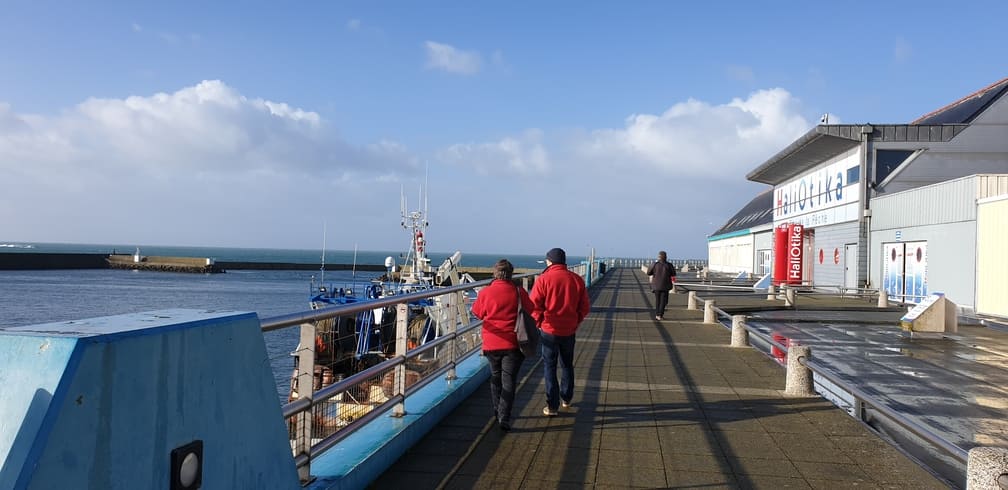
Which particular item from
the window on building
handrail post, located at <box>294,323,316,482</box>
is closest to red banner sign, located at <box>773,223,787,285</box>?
the window on building

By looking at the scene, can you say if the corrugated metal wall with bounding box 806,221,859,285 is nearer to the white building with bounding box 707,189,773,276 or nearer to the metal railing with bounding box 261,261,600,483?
the white building with bounding box 707,189,773,276

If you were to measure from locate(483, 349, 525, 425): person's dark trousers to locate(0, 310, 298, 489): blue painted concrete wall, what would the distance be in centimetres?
323

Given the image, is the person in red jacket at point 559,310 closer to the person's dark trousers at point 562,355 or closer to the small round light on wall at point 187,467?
the person's dark trousers at point 562,355

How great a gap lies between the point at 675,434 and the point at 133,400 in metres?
4.93

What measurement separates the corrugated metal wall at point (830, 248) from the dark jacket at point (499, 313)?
28.3 meters

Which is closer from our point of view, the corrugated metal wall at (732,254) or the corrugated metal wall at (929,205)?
the corrugated metal wall at (929,205)

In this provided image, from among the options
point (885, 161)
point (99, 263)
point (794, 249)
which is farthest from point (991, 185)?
point (99, 263)

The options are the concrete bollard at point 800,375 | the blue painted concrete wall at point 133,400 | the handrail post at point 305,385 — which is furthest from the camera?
the concrete bollard at point 800,375

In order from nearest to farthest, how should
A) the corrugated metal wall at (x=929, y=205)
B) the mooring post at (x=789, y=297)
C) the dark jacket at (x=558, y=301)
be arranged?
the dark jacket at (x=558, y=301), the corrugated metal wall at (x=929, y=205), the mooring post at (x=789, y=297)

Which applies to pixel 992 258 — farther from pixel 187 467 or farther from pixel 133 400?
pixel 133 400

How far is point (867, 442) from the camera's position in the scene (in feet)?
19.8

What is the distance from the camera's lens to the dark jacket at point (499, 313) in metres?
6.20

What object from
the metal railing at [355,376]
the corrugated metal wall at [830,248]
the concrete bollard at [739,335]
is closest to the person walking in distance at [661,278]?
the concrete bollard at [739,335]

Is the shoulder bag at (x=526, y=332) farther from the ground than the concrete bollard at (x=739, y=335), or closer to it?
farther from the ground
